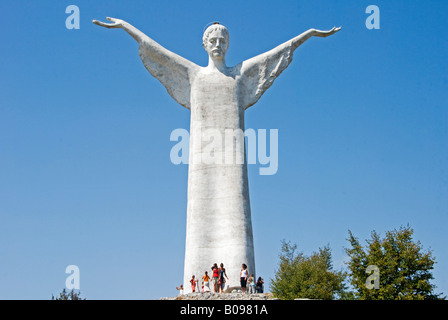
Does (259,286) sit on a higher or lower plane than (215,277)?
lower

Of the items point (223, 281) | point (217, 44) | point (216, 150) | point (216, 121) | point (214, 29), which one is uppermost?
point (214, 29)

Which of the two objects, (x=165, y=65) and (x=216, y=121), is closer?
(x=216, y=121)

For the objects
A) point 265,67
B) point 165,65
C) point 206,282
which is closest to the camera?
point 206,282

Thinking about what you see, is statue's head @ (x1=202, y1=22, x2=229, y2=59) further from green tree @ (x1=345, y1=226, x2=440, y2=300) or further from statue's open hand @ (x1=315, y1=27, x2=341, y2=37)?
green tree @ (x1=345, y1=226, x2=440, y2=300)

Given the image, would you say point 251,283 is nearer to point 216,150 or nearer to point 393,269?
point 216,150

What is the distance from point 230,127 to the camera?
2612 cm

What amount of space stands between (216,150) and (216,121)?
115cm

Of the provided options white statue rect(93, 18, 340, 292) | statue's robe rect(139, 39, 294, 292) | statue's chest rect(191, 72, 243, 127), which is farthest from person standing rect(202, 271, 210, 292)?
statue's chest rect(191, 72, 243, 127)

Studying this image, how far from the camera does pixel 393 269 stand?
37.2m

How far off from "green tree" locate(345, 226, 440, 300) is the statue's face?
1642 cm

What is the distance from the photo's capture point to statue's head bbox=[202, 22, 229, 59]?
1054 inches

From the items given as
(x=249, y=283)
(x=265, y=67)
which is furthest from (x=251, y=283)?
(x=265, y=67)
